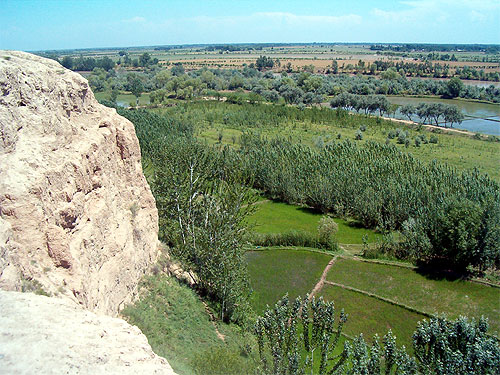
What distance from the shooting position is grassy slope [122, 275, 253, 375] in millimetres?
16453

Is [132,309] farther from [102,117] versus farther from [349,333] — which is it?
[349,333]

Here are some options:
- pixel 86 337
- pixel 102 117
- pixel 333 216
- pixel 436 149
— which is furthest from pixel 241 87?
pixel 86 337

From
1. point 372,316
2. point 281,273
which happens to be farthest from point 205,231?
point 372,316

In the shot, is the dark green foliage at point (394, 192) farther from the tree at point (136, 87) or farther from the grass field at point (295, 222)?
the tree at point (136, 87)

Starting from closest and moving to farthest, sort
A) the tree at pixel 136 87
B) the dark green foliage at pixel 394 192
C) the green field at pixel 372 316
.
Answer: the green field at pixel 372 316 < the dark green foliage at pixel 394 192 < the tree at pixel 136 87

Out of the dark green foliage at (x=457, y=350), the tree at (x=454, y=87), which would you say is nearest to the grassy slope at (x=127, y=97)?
the tree at (x=454, y=87)

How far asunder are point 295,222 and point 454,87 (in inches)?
3697

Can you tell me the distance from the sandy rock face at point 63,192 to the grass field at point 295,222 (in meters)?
23.1

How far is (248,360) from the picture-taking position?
18938 millimetres

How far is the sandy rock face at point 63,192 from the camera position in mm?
11930

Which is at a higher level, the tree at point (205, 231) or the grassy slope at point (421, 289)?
the tree at point (205, 231)

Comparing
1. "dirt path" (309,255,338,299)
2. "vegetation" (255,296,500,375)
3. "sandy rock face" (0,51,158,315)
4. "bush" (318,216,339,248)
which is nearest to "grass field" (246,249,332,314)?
"dirt path" (309,255,338,299)

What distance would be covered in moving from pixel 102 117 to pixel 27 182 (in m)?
7.81

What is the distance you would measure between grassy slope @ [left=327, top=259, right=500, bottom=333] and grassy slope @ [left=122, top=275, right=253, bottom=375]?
43.4 ft
